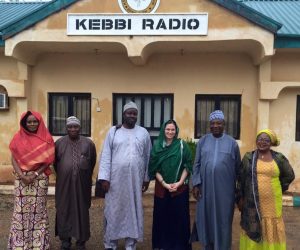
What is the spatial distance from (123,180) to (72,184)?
0.62 metres

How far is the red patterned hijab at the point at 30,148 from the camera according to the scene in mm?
3863

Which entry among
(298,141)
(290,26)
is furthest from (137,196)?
(290,26)

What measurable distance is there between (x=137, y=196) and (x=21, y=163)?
53.3 inches

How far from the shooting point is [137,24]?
617 cm

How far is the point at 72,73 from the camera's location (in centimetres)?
748

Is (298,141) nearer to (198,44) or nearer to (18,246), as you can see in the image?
(198,44)

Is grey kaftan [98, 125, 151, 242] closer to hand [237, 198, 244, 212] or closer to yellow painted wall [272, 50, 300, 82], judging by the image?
hand [237, 198, 244, 212]

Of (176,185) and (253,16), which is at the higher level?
(253,16)

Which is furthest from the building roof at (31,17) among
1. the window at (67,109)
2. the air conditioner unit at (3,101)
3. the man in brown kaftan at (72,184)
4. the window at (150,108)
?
the man in brown kaftan at (72,184)

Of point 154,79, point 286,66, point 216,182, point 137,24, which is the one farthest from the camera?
point 154,79

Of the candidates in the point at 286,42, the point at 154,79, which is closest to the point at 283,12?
the point at 286,42

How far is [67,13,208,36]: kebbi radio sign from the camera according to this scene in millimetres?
6062

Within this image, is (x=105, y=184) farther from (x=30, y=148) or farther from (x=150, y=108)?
(x=150, y=108)

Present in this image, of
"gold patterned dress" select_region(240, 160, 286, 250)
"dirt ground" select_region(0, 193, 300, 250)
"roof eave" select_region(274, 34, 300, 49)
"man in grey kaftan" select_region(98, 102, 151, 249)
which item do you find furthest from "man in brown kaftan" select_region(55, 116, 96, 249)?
"roof eave" select_region(274, 34, 300, 49)
